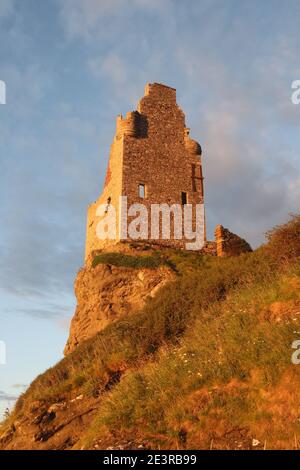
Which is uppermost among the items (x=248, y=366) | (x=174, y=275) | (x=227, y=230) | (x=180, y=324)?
(x=227, y=230)

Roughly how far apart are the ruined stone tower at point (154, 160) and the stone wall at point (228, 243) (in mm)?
2181

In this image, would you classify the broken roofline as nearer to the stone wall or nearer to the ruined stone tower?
the ruined stone tower

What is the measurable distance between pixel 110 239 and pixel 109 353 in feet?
38.8

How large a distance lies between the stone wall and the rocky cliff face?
5.14m

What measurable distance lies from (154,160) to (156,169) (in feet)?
1.98

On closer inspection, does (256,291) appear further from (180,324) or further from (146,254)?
(146,254)

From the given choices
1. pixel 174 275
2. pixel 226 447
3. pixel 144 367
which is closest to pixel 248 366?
pixel 226 447

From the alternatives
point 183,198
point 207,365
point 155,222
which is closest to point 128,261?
point 155,222

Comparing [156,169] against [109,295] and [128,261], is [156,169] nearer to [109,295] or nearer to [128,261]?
[128,261]

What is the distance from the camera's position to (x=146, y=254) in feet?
76.3

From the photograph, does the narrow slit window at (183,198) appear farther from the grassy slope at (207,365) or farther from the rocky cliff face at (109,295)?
the grassy slope at (207,365)

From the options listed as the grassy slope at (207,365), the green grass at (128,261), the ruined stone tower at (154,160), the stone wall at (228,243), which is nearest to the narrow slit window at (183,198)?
the ruined stone tower at (154,160)
